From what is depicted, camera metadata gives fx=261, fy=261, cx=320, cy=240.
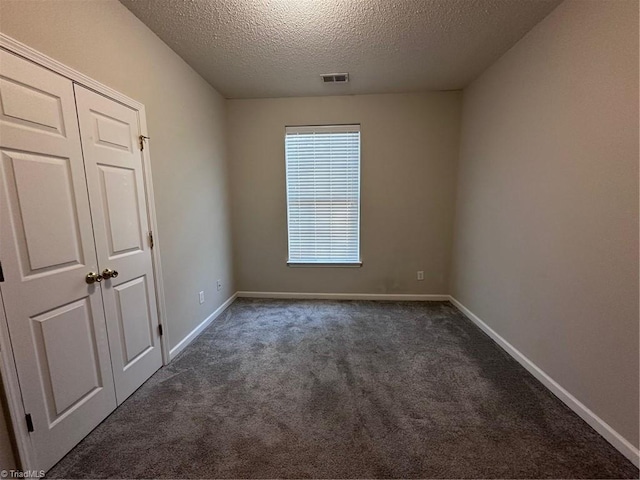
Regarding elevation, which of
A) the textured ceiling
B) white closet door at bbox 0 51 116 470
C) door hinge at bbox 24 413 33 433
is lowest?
door hinge at bbox 24 413 33 433

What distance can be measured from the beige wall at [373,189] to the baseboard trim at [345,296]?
6cm

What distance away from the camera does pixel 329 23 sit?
6.46 feet

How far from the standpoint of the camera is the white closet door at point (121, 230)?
158cm

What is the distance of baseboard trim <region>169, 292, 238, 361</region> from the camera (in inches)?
92.5

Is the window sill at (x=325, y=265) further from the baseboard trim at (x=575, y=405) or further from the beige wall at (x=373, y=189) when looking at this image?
the baseboard trim at (x=575, y=405)

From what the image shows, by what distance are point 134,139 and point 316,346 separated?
226 cm

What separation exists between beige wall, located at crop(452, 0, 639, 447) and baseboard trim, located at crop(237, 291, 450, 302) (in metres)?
0.96

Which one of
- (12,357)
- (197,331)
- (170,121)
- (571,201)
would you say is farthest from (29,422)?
(571,201)

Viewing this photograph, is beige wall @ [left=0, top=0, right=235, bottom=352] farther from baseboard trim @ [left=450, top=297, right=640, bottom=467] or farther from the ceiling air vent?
baseboard trim @ [left=450, top=297, right=640, bottom=467]

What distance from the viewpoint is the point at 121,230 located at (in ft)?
5.83

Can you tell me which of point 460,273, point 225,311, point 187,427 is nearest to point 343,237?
point 460,273

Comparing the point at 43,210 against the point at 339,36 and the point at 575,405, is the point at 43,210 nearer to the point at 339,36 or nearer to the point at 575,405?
the point at 339,36

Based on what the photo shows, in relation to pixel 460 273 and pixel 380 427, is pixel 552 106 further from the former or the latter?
pixel 380 427

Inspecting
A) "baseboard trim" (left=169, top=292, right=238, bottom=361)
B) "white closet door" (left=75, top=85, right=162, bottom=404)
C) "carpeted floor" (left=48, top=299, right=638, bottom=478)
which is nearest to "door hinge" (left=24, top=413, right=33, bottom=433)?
"carpeted floor" (left=48, top=299, right=638, bottom=478)
